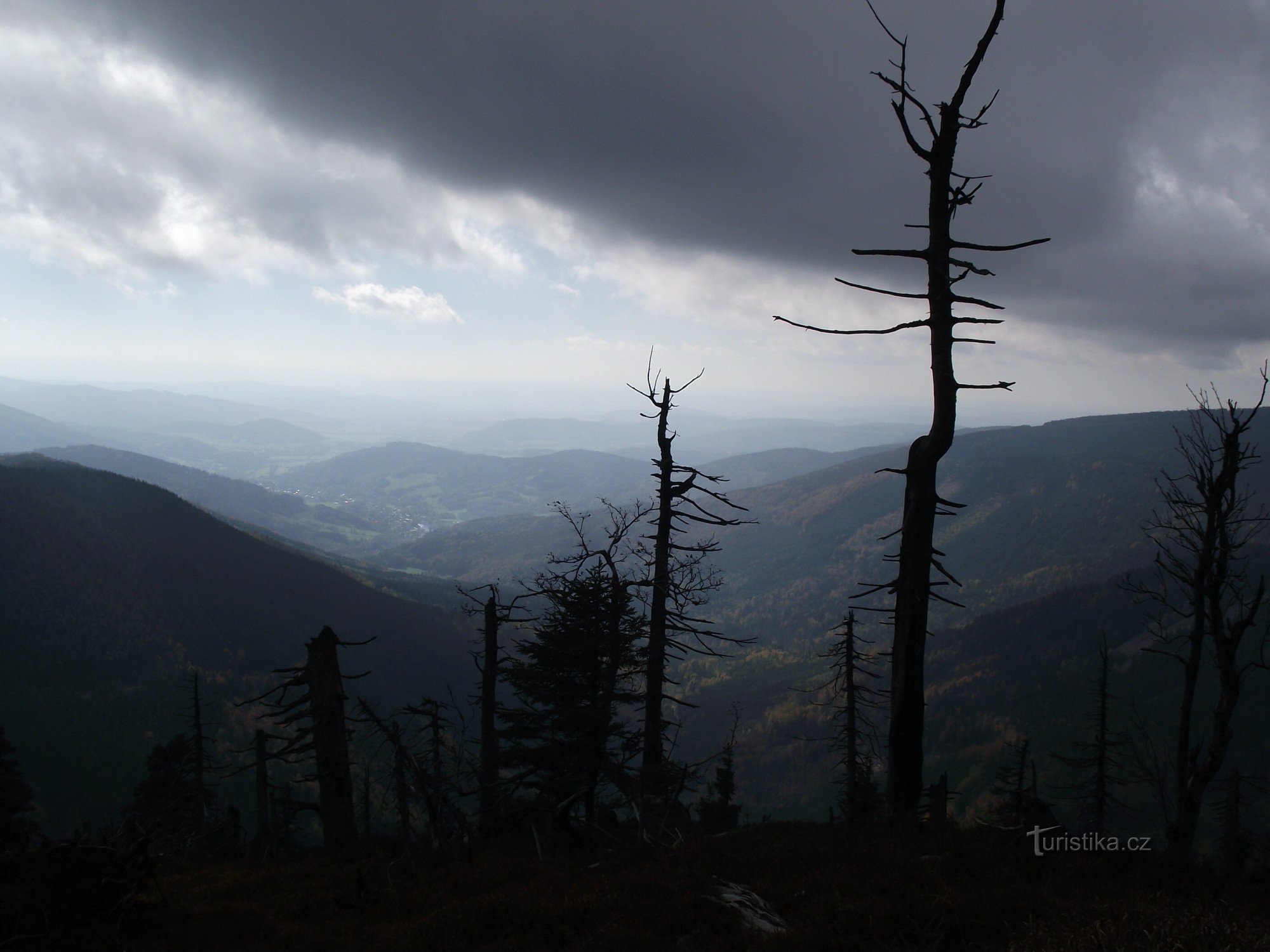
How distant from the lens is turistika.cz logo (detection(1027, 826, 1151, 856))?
7820 millimetres

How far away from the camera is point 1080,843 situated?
8.23 meters

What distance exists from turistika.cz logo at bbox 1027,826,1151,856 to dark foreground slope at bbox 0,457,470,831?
124m

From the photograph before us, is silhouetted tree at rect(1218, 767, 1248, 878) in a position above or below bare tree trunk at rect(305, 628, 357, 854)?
below

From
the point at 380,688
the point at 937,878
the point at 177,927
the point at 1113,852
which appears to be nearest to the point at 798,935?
the point at 937,878

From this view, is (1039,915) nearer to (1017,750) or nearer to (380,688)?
(1017,750)

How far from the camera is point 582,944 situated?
6.23 m

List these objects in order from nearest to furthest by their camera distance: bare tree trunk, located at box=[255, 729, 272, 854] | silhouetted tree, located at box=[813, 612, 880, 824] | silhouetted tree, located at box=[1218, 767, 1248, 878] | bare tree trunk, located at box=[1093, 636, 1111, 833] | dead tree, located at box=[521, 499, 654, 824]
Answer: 1. dead tree, located at box=[521, 499, 654, 824]
2. bare tree trunk, located at box=[255, 729, 272, 854]
3. silhouetted tree, located at box=[813, 612, 880, 824]
4. silhouetted tree, located at box=[1218, 767, 1248, 878]
5. bare tree trunk, located at box=[1093, 636, 1111, 833]

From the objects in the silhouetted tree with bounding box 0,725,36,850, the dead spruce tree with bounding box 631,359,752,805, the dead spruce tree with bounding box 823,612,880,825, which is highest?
the dead spruce tree with bounding box 631,359,752,805

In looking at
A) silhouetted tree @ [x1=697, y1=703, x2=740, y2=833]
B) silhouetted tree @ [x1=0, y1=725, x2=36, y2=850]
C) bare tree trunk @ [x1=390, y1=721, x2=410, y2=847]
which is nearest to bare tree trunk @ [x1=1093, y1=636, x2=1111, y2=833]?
silhouetted tree @ [x1=697, y1=703, x2=740, y2=833]

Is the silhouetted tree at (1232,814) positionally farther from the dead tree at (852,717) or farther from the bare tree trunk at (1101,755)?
the dead tree at (852,717)

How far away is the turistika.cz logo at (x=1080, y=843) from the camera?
782cm

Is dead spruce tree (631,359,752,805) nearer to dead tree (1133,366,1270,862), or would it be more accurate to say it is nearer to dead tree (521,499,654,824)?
dead tree (521,499,654,824)

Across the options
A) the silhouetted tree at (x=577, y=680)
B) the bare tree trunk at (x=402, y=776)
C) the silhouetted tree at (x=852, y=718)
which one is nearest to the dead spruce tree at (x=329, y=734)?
the bare tree trunk at (x=402, y=776)

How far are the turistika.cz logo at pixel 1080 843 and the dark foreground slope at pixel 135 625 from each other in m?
124
